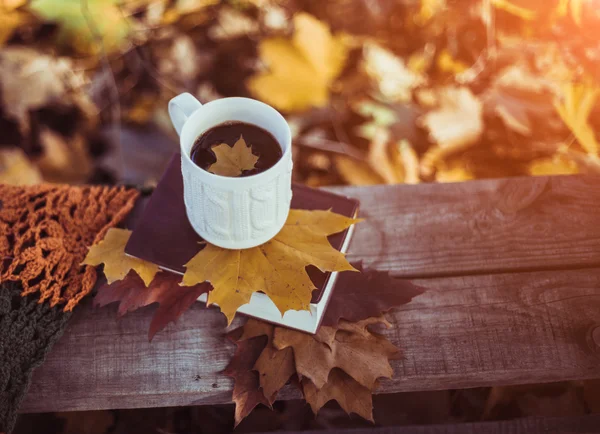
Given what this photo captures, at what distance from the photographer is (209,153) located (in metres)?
0.82

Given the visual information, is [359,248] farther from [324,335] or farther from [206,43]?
[206,43]

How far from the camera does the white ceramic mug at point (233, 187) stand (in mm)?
760

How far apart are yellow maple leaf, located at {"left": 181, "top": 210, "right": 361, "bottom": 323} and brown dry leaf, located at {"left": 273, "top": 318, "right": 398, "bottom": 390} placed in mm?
112

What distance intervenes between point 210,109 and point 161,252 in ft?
0.81

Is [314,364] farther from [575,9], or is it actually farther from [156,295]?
[575,9]

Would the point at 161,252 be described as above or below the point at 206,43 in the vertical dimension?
above

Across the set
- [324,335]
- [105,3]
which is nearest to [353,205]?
→ [324,335]

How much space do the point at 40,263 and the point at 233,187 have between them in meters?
0.39

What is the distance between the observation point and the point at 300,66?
161 cm

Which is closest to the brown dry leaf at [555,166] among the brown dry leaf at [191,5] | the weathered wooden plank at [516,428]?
the weathered wooden plank at [516,428]

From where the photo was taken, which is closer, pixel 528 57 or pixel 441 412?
pixel 441 412

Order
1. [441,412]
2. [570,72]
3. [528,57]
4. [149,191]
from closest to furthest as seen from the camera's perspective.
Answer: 1. [149,191]
2. [441,412]
3. [570,72]
4. [528,57]

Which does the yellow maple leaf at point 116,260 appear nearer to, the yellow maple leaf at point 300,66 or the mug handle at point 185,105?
the mug handle at point 185,105

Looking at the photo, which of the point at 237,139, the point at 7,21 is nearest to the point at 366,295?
the point at 237,139
